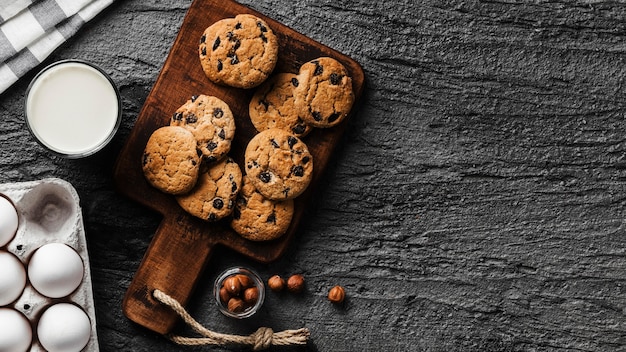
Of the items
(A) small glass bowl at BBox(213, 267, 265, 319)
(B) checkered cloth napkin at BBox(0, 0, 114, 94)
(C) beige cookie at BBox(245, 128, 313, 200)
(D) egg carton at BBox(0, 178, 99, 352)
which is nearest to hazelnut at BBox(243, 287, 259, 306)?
(A) small glass bowl at BBox(213, 267, 265, 319)

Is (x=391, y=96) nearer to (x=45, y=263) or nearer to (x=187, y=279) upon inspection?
(x=187, y=279)

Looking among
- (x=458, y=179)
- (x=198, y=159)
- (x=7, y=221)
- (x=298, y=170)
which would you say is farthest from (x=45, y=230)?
(x=458, y=179)

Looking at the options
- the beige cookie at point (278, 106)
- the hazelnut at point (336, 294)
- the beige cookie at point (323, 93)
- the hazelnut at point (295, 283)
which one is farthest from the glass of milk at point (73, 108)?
the hazelnut at point (336, 294)

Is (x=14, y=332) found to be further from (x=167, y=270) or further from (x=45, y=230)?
(x=167, y=270)

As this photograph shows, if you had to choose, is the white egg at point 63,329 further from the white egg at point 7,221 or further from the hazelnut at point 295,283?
the hazelnut at point 295,283

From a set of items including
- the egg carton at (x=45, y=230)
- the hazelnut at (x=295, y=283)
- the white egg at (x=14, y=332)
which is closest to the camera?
the white egg at (x=14, y=332)

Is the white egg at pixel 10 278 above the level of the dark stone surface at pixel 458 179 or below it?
below

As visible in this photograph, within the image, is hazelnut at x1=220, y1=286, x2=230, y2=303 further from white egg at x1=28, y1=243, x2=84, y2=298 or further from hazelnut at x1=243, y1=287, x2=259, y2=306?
white egg at x1=28, y1=243, x2=84, y2=298
